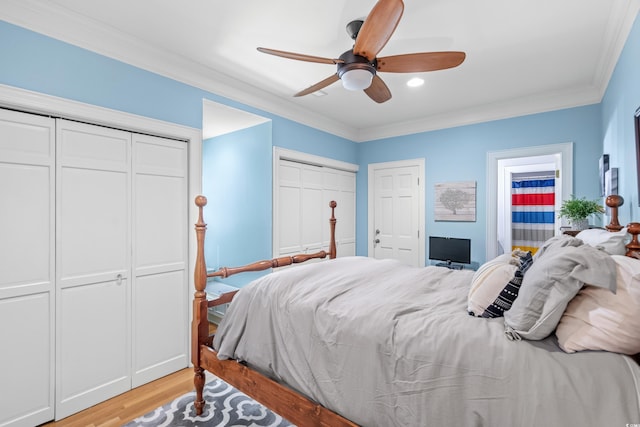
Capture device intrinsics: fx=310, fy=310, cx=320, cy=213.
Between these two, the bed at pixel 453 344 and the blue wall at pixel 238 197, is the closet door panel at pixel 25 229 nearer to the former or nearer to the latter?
the bed at pixel 453 344

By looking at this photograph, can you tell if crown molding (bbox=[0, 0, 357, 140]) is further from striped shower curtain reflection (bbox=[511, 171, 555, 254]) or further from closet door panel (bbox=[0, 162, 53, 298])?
striped shower curtain reflection (bbox=[511, 171, 555, 254])

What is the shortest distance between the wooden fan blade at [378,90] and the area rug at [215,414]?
2.47 m

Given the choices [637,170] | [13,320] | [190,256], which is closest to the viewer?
[637,170]

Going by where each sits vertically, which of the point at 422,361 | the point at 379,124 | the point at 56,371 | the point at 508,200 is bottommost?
the point at 56,371

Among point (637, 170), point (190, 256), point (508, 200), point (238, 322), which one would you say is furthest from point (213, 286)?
point (508, 200)

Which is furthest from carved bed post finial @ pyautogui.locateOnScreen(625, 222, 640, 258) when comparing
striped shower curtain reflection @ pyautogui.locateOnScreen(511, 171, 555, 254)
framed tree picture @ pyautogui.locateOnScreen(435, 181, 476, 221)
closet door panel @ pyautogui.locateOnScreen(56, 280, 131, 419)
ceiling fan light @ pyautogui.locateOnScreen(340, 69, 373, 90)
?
striped shower curtain reflection @ pyautogui.locateOnScreen(511, 171, 555, 254)

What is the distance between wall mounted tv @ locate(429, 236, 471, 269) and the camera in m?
3.89

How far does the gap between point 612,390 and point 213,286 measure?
12.6 ft

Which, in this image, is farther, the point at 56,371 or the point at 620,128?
the point at 620,128

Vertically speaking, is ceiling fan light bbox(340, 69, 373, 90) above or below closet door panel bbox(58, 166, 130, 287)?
above

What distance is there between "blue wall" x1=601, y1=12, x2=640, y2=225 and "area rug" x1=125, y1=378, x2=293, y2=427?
8.99ft

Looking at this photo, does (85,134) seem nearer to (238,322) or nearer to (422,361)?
(238,322)

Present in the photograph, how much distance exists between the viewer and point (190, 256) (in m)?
2.85

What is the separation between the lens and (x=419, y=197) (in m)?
4.44
